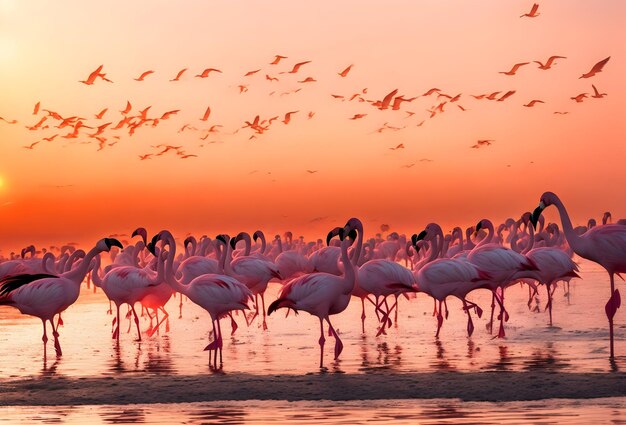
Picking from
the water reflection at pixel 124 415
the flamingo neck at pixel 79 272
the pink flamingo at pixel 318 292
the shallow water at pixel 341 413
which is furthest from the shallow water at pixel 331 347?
the water reflection at pixel 124 415

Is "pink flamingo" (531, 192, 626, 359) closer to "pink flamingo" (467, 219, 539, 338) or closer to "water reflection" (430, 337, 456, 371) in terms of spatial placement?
"pink flamingo" (467, 219, 539, 338)

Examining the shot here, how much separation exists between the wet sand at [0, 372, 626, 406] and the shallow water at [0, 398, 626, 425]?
0.42 m

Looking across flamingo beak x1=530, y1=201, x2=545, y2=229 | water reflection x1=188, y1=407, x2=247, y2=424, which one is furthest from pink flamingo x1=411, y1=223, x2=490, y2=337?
water reflection x1=188, y1=407, x2=247, y2=424

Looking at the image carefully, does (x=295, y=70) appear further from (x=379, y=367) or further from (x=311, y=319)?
(x=379, y=367)

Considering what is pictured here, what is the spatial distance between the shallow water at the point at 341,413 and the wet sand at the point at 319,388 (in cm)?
42

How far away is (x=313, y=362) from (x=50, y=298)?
495cm

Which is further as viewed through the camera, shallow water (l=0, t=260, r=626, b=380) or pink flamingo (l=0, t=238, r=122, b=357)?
pink flamingo (l=0, t=238, r=122, b=357)

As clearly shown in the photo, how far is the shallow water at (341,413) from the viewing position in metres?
11.7

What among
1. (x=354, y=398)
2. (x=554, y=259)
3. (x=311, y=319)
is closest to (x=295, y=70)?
(x=311, y=319)

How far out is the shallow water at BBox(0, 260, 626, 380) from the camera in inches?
645

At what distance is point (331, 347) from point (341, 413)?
6837mm

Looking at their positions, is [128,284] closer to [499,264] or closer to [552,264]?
[499,264]

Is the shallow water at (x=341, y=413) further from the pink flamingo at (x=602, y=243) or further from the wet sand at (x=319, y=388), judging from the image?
the pink flamingo at (x=602, y=243)

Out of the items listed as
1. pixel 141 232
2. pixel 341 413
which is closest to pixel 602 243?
pixel 341 413
